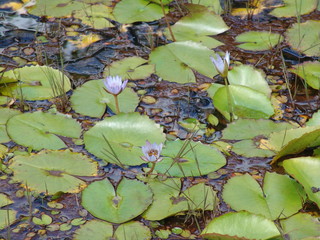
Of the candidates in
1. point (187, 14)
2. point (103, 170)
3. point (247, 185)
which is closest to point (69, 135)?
point (103, 170)

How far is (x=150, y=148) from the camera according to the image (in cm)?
221

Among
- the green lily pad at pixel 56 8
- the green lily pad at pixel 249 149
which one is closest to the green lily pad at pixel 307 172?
the green lily pad at pixel 249 149

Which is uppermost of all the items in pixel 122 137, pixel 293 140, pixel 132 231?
pixel 293 140

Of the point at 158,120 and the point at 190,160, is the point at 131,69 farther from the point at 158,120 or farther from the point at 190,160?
the point at 190,160

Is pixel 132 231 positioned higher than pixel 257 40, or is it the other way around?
pixel 257 40

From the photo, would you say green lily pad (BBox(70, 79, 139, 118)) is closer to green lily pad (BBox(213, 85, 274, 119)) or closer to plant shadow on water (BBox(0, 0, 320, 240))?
plant shadow on water (BBox(0, 0, 320, 240))

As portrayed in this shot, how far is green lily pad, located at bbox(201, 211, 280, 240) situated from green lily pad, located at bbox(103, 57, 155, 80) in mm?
1293

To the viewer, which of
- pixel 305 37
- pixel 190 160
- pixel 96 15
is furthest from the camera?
pixel 96 15

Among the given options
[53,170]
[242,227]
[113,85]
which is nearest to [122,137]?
[113,85]

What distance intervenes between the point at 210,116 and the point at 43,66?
104cm

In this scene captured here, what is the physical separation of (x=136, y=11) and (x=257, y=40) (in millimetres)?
896

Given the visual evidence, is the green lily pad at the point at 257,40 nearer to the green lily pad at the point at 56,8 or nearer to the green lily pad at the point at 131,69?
the green lily pad at the point at 131,69

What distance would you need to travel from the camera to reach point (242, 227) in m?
1.98

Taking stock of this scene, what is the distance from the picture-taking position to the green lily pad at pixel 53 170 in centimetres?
224
